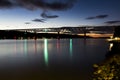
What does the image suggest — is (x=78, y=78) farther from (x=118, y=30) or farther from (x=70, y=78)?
(x=118, y=30)

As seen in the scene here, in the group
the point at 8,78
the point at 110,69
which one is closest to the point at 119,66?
the point at 110,69

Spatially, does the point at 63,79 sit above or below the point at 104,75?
below

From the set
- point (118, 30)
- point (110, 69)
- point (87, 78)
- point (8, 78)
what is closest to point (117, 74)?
point (110, 69)

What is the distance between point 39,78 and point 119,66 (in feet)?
61.6

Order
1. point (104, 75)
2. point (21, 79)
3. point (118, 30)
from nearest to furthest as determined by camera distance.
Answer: point (104, 75), point (21, 79), point (118, 30)

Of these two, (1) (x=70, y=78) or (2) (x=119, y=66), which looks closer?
(2) (x=119, y=66)

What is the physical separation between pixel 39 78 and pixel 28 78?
1.16m

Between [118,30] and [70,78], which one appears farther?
[118,30]

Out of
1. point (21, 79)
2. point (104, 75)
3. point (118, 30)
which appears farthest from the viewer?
point (118, 30)

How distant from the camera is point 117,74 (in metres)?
6.30

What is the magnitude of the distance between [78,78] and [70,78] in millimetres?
832

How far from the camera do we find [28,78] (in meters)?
24.6

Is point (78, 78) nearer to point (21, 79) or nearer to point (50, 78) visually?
point (50, 78)

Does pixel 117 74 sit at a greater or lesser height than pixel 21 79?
greater
